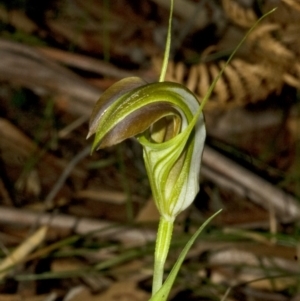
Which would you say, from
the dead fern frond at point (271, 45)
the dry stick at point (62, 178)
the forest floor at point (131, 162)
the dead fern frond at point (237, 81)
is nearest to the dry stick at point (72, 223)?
the forest floor at point (131, 162)

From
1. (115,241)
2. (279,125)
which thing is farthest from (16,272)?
(279,125)

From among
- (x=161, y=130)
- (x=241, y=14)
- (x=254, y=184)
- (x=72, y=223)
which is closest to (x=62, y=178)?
(x=72, y=223)

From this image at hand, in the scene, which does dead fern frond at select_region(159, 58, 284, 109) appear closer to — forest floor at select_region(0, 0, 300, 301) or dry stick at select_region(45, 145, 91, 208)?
forest floor at select_region(0, 0, 300, 301)

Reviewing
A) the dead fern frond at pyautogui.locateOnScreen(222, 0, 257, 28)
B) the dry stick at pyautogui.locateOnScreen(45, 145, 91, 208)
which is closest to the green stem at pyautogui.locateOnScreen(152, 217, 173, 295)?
the dead fern frond at pyautogui.locateOnScreen(222, 0, 257, 28)

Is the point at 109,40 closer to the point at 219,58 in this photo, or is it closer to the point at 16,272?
the point at 219,58

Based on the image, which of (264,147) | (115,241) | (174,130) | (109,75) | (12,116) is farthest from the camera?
(264,147)

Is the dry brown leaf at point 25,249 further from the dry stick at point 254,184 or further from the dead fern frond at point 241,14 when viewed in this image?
the dead fern frond at point 241,14
